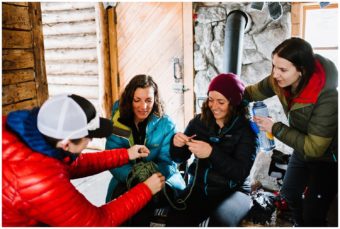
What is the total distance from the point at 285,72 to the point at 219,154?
34.5 inches

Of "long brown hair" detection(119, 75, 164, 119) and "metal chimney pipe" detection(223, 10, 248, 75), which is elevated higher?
"metal chimney pipe" detection(223, 10, 248, 75)

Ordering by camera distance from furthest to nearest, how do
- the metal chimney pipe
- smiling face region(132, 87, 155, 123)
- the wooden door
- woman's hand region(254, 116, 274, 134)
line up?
1. the wooden door
2. the metal chimney pipe
3. smiling face region(132, 87, 155, 123)
4. woman's hand region(254, 116, 274, 134)

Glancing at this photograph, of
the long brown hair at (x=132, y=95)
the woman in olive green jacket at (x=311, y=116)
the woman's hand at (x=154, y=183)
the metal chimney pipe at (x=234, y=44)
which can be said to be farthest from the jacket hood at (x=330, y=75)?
the metal chimney pipe at (x=234, y=44)

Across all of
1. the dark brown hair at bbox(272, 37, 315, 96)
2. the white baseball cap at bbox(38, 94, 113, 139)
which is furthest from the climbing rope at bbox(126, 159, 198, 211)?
the dark brown hair at bbox(272, 37, 315, 96)

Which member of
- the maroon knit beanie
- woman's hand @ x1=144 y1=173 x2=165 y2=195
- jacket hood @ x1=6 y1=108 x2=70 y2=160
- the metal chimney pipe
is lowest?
woman's hand @ x1=144 y1=173 x2=165 y2=195

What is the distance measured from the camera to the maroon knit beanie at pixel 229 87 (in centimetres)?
294

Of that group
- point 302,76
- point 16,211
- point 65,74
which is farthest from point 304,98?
point 65,74

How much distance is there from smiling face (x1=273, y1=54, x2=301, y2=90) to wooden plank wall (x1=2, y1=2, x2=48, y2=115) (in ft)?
8.05

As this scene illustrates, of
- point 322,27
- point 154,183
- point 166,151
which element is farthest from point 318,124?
point 322,27

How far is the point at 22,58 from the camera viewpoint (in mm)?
3277

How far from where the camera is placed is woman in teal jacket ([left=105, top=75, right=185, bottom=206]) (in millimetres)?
3324

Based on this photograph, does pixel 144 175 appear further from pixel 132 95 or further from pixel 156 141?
pixel 132 95

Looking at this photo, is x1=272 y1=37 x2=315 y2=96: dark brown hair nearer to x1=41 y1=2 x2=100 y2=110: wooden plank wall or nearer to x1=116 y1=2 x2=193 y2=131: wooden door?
x1=116 y1=2 x2=193 y2=131: wooden door

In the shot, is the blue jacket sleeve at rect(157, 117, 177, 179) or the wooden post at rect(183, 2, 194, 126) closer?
the blue jacket sleeve at rect(157, 117, 177, 179)
